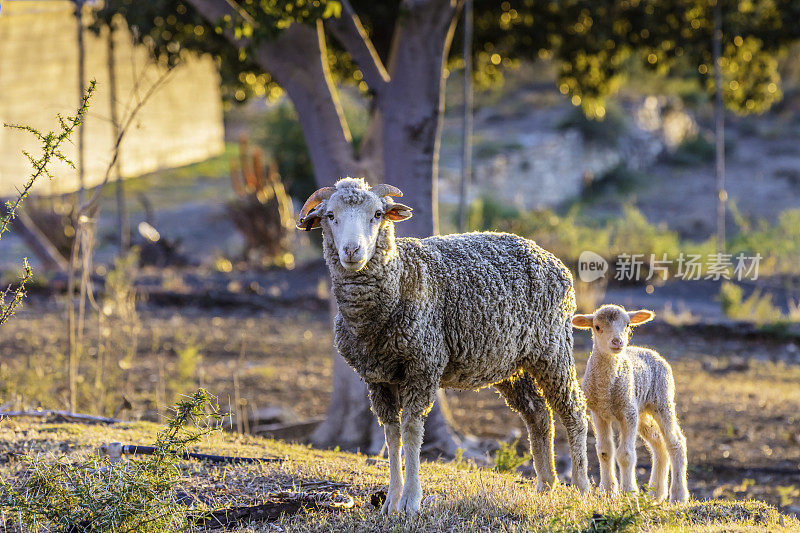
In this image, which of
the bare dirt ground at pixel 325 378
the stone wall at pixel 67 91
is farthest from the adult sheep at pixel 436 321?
the stone wall at pixel 67 91

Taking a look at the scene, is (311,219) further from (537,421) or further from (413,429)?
(537,421)

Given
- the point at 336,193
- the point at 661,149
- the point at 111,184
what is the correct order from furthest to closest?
the point at 661,149 < the point at 111,184 < the point at 336,193

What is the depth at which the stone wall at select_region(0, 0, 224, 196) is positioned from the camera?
19156 mm

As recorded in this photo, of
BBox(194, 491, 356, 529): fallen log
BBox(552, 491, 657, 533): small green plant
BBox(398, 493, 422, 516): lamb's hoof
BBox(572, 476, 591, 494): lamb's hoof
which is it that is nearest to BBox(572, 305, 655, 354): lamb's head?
BBox(572, 476, 591, 494): lamb's hoof

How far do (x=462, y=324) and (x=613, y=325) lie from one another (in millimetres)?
917

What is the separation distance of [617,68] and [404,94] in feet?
15.5

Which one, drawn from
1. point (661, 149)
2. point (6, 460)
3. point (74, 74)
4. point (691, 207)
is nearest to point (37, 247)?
point (74, 74)

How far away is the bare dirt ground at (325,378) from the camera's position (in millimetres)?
7699

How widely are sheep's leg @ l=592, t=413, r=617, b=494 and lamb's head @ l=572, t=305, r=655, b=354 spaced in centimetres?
55

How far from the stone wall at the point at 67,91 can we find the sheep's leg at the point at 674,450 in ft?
48.3

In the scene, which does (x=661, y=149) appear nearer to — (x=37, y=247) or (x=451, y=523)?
(x=37, y=247)

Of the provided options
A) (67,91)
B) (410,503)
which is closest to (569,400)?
(410,503)

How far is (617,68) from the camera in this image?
451 inches

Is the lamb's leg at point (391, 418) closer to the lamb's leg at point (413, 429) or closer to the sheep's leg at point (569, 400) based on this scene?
the lamb's leg at point (413, 429)
